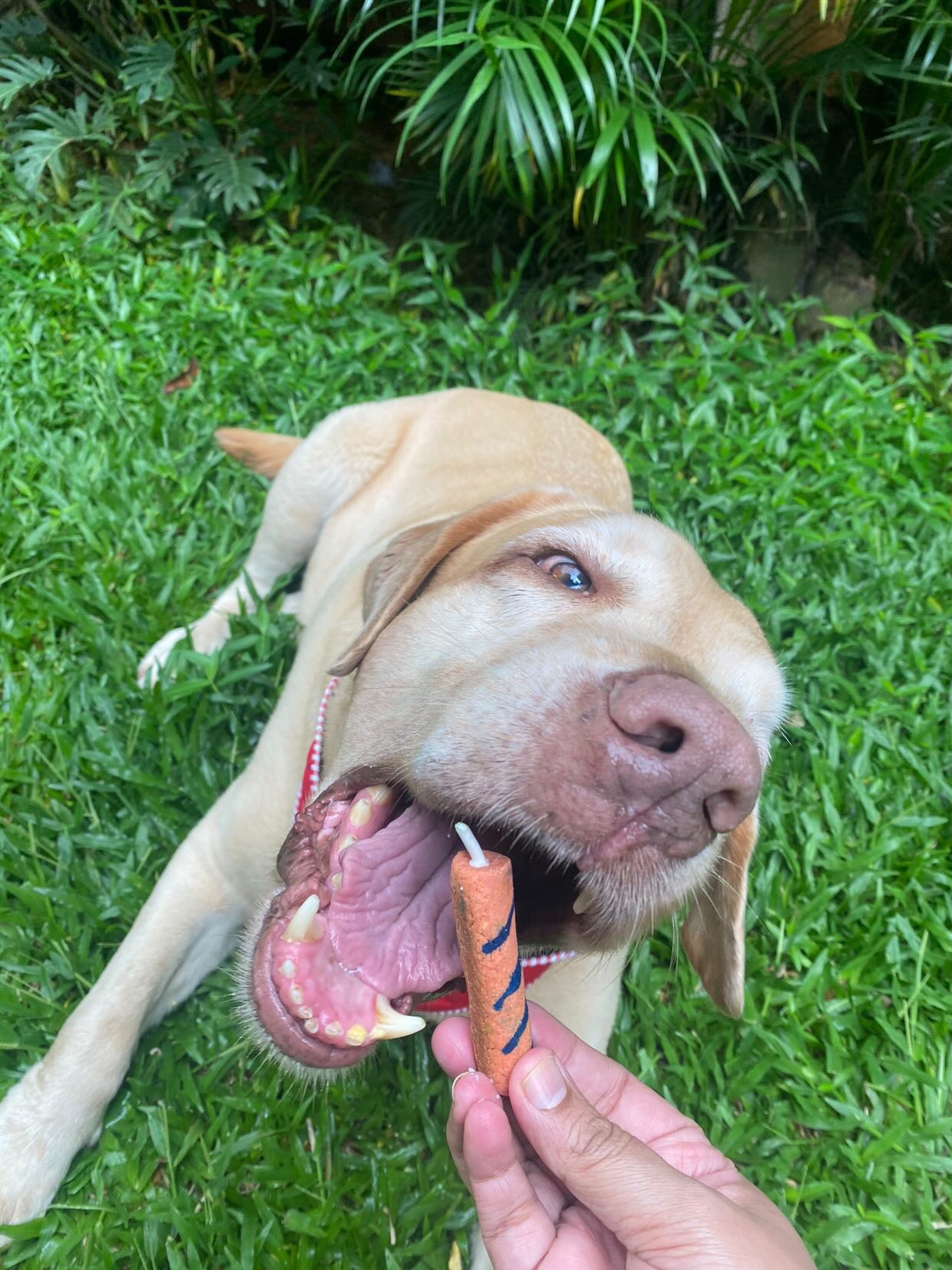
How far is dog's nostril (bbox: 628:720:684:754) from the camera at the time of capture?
3.94ft

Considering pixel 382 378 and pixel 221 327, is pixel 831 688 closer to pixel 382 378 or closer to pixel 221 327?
pixel 382 378

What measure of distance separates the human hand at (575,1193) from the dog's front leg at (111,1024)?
100cm

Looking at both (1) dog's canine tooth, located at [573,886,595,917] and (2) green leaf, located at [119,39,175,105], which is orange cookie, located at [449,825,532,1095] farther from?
(2) green leaf, located at [119,39,175,105]

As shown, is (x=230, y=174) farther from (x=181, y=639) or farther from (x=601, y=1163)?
(x=601, y=1163)

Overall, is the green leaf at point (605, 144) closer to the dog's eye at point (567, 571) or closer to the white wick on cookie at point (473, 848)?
the dog's eye at point (567, 571)

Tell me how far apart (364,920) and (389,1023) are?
212 mm

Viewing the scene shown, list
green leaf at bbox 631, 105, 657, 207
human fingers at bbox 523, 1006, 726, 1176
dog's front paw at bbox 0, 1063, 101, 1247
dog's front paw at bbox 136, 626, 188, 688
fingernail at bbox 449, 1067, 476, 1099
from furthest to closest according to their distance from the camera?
green leaf at bbox 631, 105, 657, 207, dog's front paw at bbox 136, 626, 188, 688, dog's front paw at bbox 0, 1063, 101, 1247, human fingers at bbox 523, 1006, 726, 1176, fingernail at bbox 449, 1067, 476, 1099

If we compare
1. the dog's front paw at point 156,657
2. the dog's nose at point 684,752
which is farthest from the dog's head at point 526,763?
the dog's front paw at point 156,657

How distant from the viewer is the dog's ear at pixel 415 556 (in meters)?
1.83

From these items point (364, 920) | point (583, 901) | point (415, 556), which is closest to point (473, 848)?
point (583, 901)

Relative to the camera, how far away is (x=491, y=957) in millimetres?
1235

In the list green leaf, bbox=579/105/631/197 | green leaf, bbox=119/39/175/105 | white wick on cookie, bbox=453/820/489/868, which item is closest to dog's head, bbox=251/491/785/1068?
white wick on cookie, bbox=453/820/489/868

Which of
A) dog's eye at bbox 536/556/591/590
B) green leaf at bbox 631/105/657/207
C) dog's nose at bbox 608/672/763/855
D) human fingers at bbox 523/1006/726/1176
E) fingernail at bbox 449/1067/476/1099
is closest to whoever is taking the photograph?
dog's nose at bbox 608/672/763/855

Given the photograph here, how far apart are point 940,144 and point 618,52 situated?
1.93 metres
